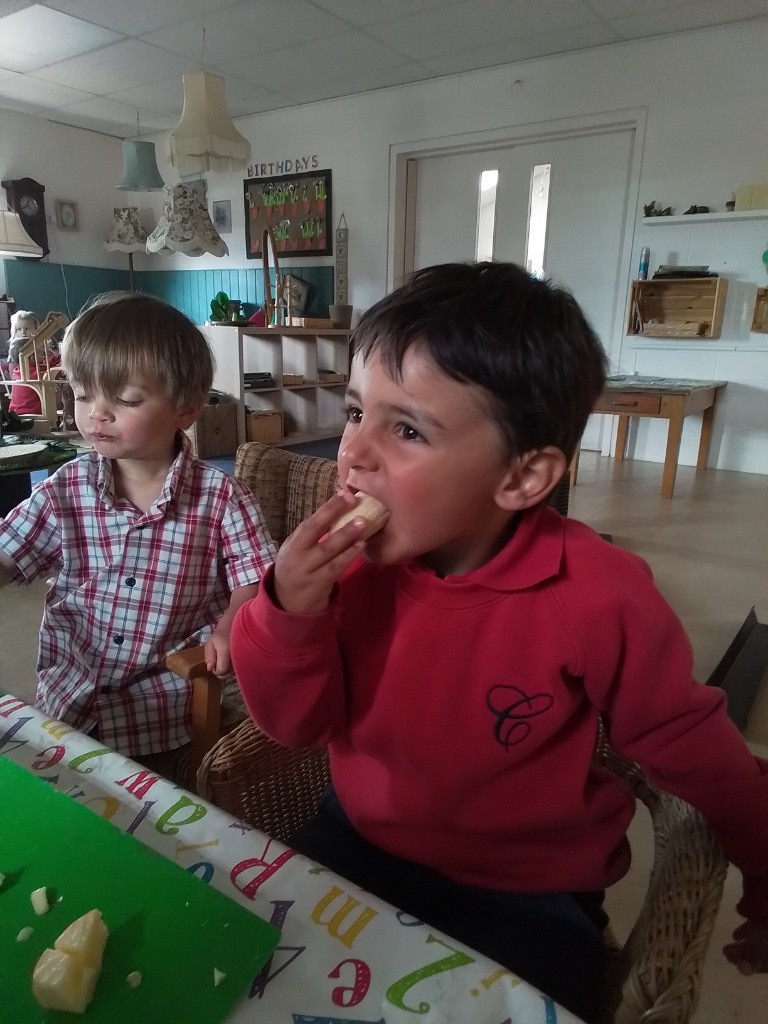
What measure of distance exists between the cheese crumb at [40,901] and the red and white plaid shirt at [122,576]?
2.13 ft

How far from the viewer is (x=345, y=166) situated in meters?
5.98

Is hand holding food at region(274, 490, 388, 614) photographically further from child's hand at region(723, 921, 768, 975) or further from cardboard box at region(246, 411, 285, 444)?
cardboard box at region(246, 411, 285, 444)

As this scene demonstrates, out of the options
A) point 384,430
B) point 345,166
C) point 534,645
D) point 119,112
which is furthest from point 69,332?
point 119,112

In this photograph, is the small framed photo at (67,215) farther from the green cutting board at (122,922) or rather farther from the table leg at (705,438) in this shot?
the green cutting board at (122,922)


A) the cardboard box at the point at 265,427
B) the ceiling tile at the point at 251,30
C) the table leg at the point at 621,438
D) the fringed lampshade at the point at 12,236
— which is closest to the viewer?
the ceiling tile at the point at 251,30

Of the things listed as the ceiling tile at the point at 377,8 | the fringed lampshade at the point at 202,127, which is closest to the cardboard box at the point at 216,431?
the fringed lampshade at the point at 202,127

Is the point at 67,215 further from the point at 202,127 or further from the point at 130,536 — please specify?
the point at 130,536

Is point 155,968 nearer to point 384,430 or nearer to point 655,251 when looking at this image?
point 384,430

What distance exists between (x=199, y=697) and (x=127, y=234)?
7.39m

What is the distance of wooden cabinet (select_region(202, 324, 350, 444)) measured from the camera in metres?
5.20

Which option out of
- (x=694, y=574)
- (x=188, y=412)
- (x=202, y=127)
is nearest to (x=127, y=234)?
(x=202, y=127)

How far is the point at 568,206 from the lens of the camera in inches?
199

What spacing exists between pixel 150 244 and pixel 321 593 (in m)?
5.38

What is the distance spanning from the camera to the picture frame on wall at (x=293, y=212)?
6.17m
